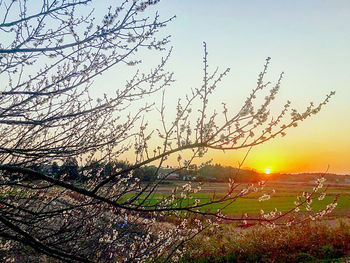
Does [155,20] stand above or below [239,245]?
above

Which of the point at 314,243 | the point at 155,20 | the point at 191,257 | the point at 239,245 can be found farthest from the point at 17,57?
the point at 314,243

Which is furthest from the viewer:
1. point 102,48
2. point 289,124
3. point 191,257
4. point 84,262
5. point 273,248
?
point 273,248

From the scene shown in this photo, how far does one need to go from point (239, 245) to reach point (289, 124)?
1268 centimetres

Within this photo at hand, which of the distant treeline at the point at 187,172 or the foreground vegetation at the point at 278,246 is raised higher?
the distant treeline at the point at 187,172

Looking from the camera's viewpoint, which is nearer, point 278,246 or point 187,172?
point 187,172

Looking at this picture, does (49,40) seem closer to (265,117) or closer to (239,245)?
(265,117)

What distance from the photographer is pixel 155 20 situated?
307 cm

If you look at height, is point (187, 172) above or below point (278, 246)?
above

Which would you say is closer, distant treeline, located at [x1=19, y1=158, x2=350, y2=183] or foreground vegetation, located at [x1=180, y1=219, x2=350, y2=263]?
distant treeline, located at [x1=19, y1=158, x2=350, y2=183]

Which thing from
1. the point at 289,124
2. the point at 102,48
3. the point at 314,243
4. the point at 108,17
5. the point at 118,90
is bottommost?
the point at 314,243

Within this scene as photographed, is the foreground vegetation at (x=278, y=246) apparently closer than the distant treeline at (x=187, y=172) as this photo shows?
No

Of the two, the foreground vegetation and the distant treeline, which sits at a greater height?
the distant treeline

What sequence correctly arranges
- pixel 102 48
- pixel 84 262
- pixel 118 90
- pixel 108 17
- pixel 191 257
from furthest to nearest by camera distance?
pixel 191 257
pixel 118 90
pixel 102 48
pixel 108 17
pixel 84 262

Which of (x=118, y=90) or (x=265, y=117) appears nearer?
(x=265, y=117)
